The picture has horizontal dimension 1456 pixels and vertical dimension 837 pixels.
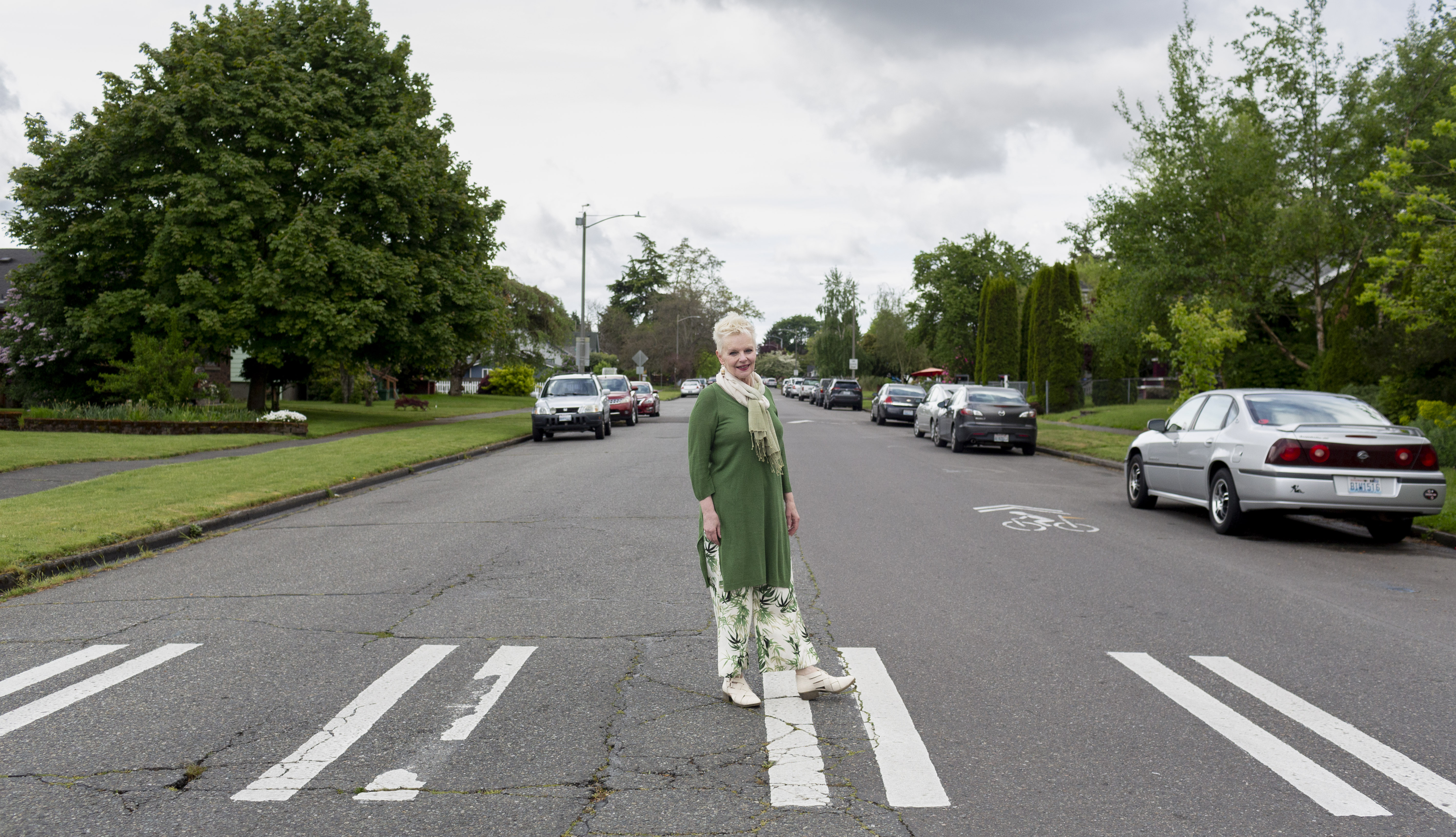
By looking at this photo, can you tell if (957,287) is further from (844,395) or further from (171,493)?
(171,493)

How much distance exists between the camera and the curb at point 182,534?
8.06 m

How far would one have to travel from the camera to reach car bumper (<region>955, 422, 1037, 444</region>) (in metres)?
22.9

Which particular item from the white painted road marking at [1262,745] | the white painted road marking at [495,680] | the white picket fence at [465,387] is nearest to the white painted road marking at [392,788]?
the white painted road marking at [495,680]

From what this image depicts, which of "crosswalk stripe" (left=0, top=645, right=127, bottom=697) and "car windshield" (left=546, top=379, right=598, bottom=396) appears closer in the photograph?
"crosswalk stripe" (left=0, top=645, right=127, bottom=697)

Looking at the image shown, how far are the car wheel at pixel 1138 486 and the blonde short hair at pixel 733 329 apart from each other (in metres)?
9.73

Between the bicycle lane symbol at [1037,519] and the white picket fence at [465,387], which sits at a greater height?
the white picket fence at [465,387]

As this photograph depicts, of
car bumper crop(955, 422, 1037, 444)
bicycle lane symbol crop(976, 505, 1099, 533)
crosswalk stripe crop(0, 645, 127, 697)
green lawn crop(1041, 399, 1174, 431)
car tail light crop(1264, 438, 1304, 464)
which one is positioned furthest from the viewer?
green lawn crop(1041, 399, 1174, 431)

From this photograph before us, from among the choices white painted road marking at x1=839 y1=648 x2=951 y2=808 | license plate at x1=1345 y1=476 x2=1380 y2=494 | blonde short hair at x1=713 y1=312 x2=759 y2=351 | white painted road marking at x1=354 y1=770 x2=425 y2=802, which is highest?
blonde short hair at x1=713 y1=312 x2=759 y2=351

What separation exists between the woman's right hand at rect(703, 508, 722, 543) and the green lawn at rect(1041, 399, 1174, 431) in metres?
26.8

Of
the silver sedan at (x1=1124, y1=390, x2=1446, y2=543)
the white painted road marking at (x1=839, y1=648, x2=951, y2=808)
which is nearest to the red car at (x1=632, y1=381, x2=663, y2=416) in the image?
the silver sedan at (x1=1124, y1=390, x2=1446, y2=543)

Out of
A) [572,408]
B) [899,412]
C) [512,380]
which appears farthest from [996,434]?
[512,380]

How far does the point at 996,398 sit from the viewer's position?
23734 millimetres

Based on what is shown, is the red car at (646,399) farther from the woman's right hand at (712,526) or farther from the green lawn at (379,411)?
the woman's right hand at (712,526)

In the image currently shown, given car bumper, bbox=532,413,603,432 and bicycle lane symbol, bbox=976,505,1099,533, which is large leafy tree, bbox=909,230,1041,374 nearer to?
car bumper, bbox=532,413,603,432
